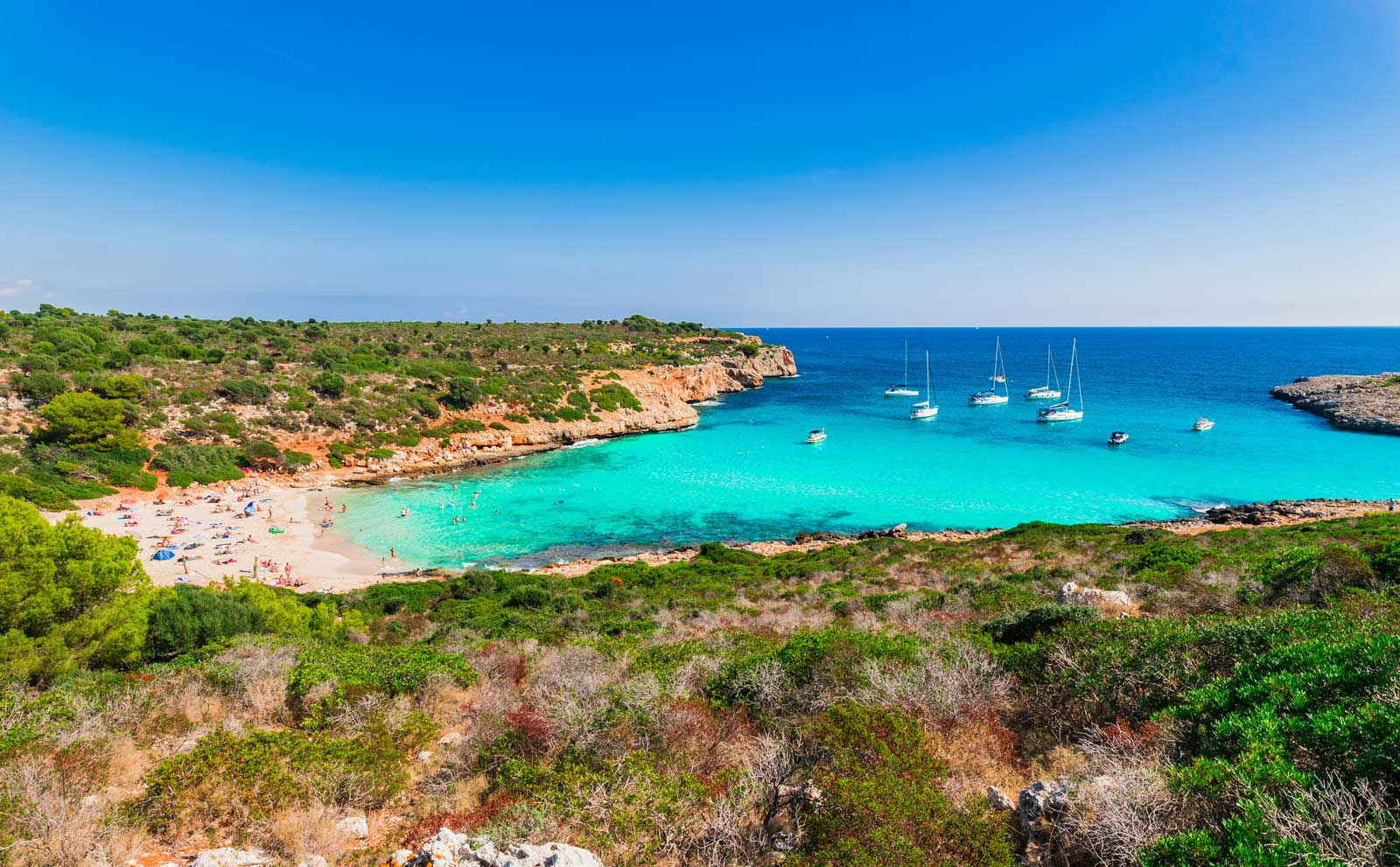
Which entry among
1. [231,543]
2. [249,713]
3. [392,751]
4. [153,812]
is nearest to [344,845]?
[392,751]

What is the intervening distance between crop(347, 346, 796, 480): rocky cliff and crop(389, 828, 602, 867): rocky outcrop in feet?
126

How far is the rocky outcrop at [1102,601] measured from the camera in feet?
35.6

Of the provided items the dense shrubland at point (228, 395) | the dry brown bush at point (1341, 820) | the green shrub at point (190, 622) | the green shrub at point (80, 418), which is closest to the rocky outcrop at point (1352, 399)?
the dense shrubland at point (228, 395)

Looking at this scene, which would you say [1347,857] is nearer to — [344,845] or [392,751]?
[344,845]

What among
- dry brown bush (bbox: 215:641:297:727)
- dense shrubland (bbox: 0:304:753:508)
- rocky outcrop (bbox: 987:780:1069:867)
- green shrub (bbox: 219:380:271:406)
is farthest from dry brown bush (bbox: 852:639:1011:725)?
green shrub (bbox: 219:380:271:406)

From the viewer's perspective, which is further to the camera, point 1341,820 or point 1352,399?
point 1352,399

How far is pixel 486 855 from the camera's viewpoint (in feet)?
13.5

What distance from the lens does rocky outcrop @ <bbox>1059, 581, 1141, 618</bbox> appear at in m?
10.9

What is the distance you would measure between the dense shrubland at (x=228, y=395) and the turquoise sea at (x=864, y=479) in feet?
26.7

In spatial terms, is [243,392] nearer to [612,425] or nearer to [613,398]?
[612,425]

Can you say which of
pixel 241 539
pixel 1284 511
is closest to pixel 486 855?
pixel 241 539

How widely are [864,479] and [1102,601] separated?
1111 inches

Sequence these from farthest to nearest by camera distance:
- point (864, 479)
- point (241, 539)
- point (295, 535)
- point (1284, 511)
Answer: point (864, 479) < point (1284, 511) < point (295, 535) < point (241, 539)

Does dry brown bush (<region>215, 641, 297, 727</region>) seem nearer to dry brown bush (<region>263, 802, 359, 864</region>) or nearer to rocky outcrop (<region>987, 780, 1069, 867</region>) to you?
dry brown bush (<region>263, 802, 359, 864</region>)
